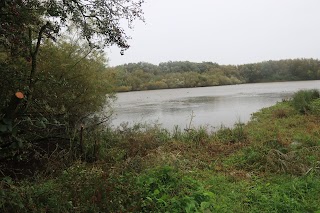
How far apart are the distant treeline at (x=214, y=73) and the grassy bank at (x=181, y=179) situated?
38.2m

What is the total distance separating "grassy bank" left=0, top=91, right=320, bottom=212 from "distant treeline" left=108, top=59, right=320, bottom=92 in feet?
125

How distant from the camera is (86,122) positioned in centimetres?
995

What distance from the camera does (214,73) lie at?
208 ft

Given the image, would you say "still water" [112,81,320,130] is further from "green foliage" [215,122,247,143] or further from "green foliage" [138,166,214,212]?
"green foliage" [138,166,214,212]

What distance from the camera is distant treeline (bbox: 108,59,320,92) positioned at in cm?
5083

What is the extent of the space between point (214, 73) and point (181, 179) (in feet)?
198

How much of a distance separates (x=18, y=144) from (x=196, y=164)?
443cm

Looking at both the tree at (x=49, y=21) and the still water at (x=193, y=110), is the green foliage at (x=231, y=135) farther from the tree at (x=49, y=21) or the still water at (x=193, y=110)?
the tree at (x=49, y=21)

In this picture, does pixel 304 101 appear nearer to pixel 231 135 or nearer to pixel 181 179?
pixel 231 135

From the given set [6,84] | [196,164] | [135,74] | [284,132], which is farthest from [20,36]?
[135,74]

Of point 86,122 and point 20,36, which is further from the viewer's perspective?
point 86,122

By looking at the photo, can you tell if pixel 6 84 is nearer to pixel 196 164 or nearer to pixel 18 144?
pixel 18 144

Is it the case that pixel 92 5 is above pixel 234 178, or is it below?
above

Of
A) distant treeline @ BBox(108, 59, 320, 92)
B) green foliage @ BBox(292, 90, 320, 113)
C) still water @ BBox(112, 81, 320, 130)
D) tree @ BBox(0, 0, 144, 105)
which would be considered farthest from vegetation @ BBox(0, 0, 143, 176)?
distant treeline @ BBox(108, 59, 320, 92)
